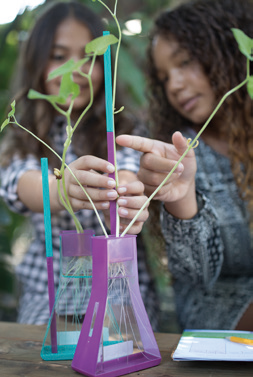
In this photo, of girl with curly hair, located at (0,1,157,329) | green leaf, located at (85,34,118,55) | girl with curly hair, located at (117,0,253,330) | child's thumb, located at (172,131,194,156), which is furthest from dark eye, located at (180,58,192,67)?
green leaf, located at (85,34,118,55)

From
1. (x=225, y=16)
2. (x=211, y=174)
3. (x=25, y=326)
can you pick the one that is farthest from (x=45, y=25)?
(x=25, y=326)

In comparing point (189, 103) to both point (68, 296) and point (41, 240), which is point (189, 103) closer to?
point (41, 240)

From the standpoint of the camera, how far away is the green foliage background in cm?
152

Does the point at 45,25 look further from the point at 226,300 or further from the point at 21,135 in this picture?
the point at 226,300

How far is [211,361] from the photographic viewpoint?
1.60ft

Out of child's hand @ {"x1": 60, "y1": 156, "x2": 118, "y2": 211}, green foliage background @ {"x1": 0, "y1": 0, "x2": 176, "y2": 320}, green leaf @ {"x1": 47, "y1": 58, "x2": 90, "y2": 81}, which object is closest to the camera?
green leaf @ {"x1": 47, "y1": 58, "x2": 90, "y2": 81}

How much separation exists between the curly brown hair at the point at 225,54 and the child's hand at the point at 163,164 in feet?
1.35

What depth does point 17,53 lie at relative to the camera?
170cm

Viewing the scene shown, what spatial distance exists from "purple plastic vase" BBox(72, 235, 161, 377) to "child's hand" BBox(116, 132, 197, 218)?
163 mm

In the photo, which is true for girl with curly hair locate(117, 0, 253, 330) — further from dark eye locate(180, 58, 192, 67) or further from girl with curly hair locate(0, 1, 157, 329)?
girl with curly hair locate(0, 1, 157, 329)

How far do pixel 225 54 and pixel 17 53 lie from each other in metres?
0.99

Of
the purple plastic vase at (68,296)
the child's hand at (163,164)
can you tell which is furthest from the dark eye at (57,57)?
the purple plastic vase at (68,296)

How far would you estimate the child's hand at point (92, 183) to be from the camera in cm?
49

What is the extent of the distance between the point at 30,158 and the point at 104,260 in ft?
2.47
